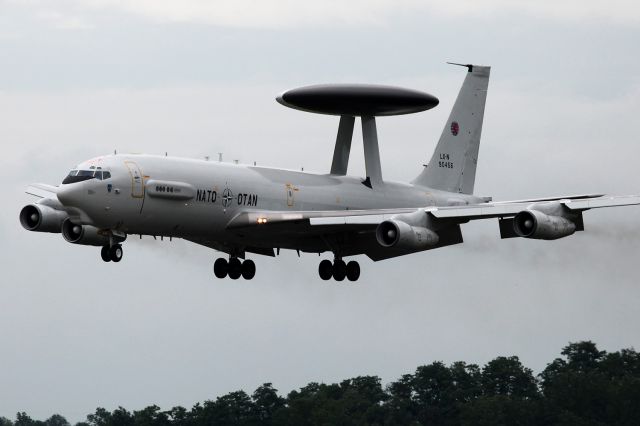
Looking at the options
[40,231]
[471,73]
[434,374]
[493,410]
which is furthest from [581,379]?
[40,231]

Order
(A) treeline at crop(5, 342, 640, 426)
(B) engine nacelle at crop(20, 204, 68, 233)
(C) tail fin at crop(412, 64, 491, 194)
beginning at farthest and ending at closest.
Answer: (A) treeline at crop(5, 342, 640, 426) → (C) tail fin at crop(412, 64, 491, 194) → (B) engine nacelle at crop(20, 204, 68, 233)

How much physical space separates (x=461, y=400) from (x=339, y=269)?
62353 millimetres

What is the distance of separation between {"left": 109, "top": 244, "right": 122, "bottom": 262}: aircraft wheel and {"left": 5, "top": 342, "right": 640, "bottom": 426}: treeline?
56297 mm

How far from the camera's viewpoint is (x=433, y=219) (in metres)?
67.4

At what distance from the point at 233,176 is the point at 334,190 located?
6.97 metres

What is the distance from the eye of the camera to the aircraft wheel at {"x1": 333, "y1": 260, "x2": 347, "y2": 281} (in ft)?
236

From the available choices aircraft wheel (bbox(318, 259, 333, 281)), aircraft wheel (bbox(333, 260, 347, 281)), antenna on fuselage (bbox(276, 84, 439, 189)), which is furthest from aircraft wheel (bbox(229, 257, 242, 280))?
antenna on fuselage (bbox(276, 84, 439, 189))

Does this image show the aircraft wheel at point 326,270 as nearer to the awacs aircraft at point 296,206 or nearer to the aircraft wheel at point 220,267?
the awacs aircraft at point 296,206

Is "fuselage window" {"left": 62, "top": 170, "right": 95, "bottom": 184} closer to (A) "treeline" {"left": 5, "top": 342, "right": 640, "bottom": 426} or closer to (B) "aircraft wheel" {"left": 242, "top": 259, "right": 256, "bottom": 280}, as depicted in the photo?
(B) "aircraft wheel" {"left": 242, "top": 259, "right": 256, "bottom": 280}

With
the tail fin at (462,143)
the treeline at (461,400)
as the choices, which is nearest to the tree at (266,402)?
the treeline at (461,400)

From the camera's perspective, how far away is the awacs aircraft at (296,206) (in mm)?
62344

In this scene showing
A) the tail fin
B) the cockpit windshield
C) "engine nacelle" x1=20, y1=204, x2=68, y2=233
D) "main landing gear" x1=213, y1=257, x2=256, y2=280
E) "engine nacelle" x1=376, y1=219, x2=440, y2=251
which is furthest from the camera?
the tail fin

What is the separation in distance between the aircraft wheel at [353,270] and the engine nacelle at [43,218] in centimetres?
1423

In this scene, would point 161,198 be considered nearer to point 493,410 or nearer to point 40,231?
point 40,231
